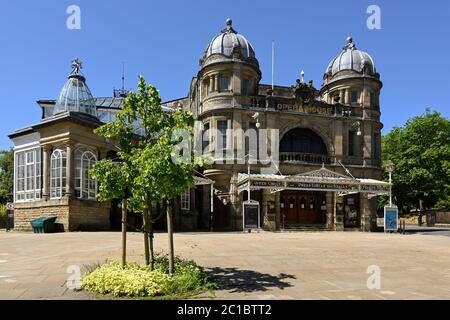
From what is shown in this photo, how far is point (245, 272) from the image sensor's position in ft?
32.7

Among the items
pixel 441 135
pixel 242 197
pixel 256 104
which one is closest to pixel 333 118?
pixel 256 104

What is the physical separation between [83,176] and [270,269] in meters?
16.8

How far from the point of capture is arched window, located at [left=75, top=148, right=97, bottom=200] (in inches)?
950

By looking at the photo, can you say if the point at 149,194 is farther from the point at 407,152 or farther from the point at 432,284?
the point at 407,152

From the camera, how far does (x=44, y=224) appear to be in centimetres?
2253

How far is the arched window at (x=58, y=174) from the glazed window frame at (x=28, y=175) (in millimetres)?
1275

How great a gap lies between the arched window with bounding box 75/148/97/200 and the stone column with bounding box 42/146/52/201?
1861mm

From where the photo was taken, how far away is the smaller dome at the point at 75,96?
26750 mm

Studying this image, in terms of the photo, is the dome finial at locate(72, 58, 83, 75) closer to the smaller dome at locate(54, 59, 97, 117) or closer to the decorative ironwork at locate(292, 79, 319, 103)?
the smaller dome at locate(54, 59, 97, 117)

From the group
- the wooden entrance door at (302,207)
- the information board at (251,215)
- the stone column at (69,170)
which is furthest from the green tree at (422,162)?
the stone column at (69,170)

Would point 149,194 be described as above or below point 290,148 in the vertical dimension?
below

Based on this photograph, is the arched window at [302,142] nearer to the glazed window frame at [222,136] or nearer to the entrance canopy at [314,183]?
the entrance canopy at [314,183]

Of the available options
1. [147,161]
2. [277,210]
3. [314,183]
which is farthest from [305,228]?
[147,161]
